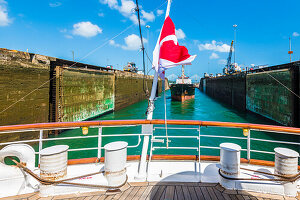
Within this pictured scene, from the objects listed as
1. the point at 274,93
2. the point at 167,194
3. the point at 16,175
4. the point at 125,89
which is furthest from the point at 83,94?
the point at 274,93

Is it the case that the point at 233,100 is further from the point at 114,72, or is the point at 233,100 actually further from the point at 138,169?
the point at 138,169

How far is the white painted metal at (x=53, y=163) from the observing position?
2258 mm

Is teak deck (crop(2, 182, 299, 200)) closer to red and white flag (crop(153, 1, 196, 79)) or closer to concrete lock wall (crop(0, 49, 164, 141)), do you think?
red and white flag (crop(153, 1, 196, 79))

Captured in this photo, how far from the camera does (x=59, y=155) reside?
7.61 feet

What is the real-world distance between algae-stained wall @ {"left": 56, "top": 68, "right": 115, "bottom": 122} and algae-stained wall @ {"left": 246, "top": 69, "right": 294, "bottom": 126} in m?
15.3

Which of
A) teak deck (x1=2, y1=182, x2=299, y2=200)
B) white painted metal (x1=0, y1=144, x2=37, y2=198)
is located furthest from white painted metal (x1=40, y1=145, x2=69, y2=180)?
white painted metal (x1=0, y1=144, x2=37, y2=198)

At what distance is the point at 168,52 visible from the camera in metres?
3.02

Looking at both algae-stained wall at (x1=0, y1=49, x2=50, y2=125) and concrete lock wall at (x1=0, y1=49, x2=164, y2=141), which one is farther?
concrete lock wall at (x1=0, y1=49, x2=164, y2=141)

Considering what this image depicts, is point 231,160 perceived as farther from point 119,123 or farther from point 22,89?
point 22,89

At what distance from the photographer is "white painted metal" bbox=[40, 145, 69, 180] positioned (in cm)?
226

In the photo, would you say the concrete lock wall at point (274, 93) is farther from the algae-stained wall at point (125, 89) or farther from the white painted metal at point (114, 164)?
the algae-stained wall at point (125, 89)

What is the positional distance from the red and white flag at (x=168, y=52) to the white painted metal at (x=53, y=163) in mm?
2318

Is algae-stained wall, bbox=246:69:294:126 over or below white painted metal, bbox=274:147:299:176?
over

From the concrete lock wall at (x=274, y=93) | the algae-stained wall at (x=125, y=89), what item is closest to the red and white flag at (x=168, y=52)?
the concrete lock wall at (x=274, y=93)
